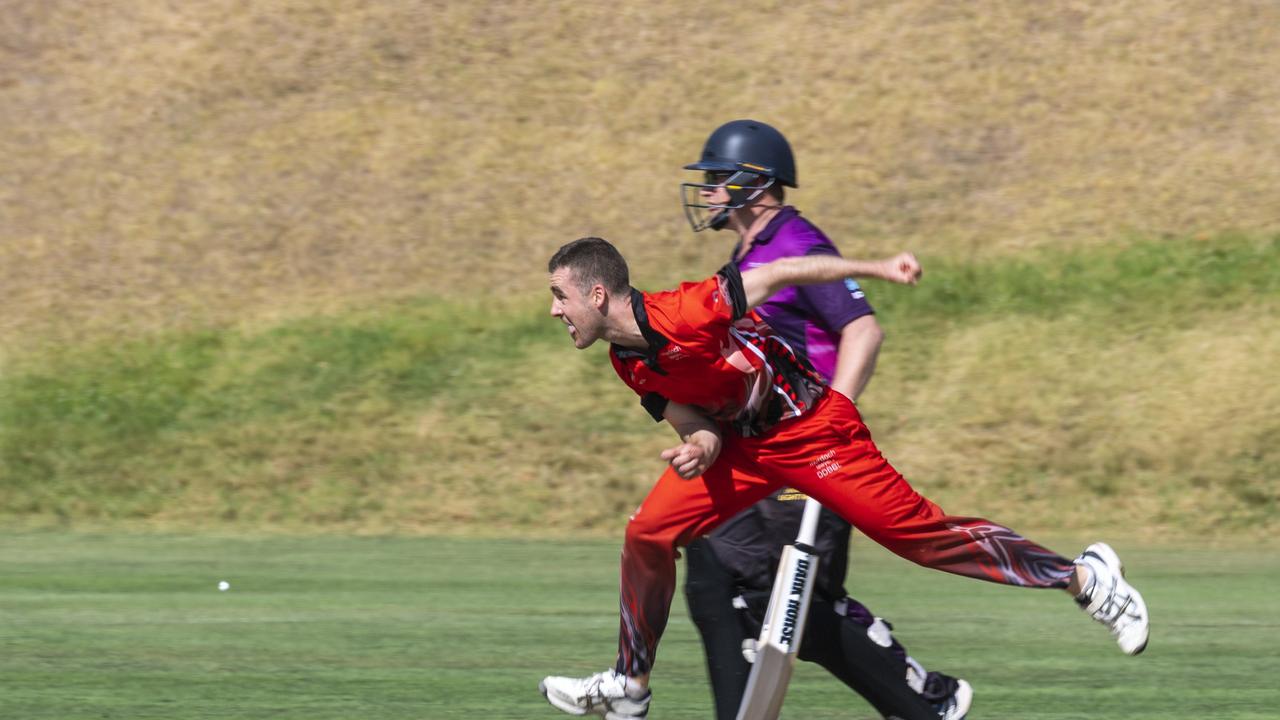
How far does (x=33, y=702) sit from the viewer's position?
27.4 ft

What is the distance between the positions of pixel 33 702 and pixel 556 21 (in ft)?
90.9

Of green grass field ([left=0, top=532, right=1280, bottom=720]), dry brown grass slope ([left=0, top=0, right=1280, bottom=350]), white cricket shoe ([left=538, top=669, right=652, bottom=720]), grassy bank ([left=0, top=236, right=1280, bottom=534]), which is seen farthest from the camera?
dry brown grass slope ([left=0, top=0, right=1280, bottom=350])

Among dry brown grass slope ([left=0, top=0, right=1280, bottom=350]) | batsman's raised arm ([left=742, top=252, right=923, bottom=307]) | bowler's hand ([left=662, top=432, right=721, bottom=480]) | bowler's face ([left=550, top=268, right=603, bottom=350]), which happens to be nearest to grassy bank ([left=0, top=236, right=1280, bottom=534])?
dry brown grass slope ([left=0, top=0, right=1280, bottom=350])

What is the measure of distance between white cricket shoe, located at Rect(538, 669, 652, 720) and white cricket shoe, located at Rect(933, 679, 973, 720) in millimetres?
1040

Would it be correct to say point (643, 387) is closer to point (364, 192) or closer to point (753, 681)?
point (753, 681)

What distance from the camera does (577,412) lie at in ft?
75.9

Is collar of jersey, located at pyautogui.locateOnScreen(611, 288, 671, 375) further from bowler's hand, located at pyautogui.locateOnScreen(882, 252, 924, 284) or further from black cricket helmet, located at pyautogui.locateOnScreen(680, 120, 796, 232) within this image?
black cricket helmet, located at pyautogui.locateOnScreen(680, 120, 796, 232)

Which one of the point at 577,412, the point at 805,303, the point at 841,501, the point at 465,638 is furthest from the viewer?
the point at 577,412

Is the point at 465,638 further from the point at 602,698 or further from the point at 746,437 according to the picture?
the point at 746,437

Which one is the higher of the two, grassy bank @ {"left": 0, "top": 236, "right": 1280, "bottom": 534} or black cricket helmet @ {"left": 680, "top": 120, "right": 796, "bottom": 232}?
black cricket helmet @ {"left": 680, "top": 120, "right": 796, "bottom": 232}

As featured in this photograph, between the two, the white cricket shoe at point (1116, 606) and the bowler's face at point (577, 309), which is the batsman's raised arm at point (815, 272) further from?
the white cricket shoe at point (1116, 606)

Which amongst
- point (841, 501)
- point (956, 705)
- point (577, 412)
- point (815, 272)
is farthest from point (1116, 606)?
point (577, 412)

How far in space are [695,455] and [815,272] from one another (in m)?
0.71

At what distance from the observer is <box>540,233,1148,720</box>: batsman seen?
5957mm
